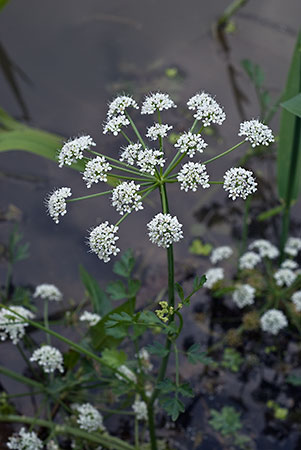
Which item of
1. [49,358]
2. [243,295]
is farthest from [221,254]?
[49,358]

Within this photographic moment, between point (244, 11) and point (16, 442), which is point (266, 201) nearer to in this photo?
point (244, 11)

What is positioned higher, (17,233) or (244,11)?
(244,11)

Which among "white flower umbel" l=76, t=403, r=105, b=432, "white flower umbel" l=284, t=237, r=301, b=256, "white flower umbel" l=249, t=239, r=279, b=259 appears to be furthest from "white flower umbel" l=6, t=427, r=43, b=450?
"white flower umbel" l=284, t=237, r=301, b=256

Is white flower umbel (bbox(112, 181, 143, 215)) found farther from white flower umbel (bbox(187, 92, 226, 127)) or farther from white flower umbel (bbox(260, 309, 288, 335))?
white flower umbel (bbox(260, 309, 288, 335))

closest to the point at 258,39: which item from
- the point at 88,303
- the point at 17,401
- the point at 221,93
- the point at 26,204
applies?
the point at 221,93

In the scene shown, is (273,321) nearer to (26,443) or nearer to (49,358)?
(49,358)

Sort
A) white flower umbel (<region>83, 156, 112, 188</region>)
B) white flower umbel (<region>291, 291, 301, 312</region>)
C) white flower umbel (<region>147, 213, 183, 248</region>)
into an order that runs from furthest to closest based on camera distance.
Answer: white flower umbel (<region>291, 291, 301, 312</region>) < white flower umbel (<region>83, 156, 112, 188</region>) < white flower umbel (<region>147, 213, 183, 248</region>)

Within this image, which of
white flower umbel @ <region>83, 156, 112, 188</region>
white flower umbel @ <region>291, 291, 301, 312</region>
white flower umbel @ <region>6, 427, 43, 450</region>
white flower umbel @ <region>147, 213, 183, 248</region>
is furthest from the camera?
white flower umbel @ <region>291, 291, 301, 312</region>
